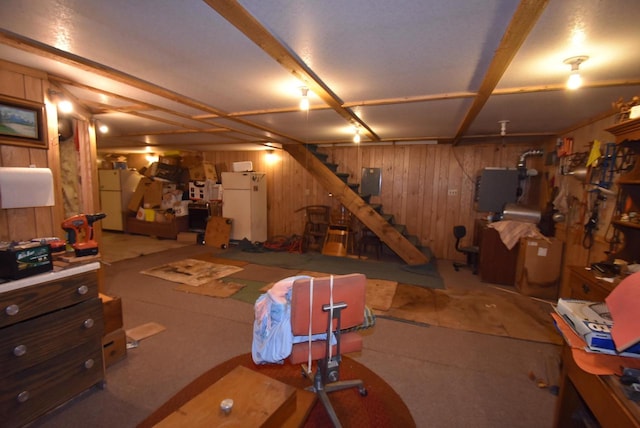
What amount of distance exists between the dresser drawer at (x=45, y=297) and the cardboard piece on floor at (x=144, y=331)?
0.95m

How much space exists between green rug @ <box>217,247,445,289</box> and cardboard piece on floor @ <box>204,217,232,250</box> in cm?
42

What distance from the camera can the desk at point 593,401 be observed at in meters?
0.91

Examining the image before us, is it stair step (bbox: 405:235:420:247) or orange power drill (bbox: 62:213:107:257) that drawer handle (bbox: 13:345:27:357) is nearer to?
orange power drill (bbox: 62:213:107:257)

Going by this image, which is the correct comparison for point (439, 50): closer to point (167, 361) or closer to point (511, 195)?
point (167, 361)

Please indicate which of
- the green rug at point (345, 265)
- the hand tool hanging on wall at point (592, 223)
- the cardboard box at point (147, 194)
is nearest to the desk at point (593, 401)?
the hand tool hanging on wall at point (592, 223)

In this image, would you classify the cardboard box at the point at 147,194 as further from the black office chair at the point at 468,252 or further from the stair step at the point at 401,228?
the black office chair at the point at 468,252

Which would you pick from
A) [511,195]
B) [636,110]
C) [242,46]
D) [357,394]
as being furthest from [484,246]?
[242,46]

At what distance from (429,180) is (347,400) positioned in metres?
4.51

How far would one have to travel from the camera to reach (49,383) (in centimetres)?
162

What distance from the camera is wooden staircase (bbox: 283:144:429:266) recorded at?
4.86m

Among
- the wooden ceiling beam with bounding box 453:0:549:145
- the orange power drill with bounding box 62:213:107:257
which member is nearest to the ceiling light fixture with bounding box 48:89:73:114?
the orange power drill with bounding box 62:213:107:257

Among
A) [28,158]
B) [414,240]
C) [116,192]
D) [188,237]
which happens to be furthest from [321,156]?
[116,192]

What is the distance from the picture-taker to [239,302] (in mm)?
3311

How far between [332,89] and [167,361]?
8.79 ft
